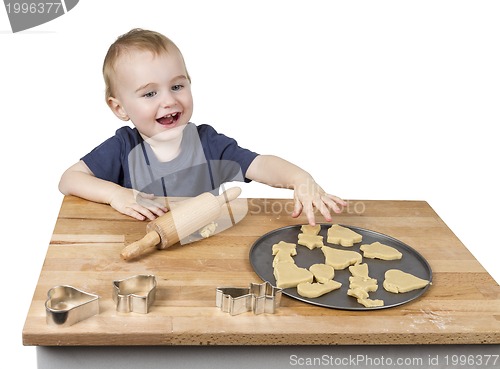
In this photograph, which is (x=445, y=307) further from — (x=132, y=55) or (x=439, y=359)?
(x=132, y=55)

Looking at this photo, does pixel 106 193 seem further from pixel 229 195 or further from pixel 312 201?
pixel 312 201

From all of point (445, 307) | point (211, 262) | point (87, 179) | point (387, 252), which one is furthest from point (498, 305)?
point (87, 179)

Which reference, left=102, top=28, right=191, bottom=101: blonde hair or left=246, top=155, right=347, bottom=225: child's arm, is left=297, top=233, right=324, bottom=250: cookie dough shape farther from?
left=102, top=28, right=191, bottom=101: blonde hair

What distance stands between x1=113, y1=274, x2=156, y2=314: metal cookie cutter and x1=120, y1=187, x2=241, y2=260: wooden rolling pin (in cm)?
15

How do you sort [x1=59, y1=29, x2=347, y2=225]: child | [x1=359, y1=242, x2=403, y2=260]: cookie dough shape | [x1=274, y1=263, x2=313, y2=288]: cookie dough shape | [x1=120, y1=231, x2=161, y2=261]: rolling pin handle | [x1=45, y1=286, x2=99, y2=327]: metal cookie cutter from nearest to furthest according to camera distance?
[x1=45, y1=286, x2=99, y2=327]: metal cookie cutter < [x1=274, y1=263, x2=313, y2=288]: cookie dough shape < [x1=120, y1=231, x2=161, y2=261]: rolling pin handle < [x1=359, y1=242, x2=403, y2=260]: cookie dough shape < [x1=59, y1=29, x2=347, y2=225]: child

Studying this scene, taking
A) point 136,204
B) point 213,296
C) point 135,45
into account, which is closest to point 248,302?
point 213,296

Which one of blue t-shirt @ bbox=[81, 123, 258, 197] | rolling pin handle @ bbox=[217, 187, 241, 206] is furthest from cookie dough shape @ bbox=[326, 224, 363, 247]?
blue t-shirt @ bbox=[81, 123, 258, 197]

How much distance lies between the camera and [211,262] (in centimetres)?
237

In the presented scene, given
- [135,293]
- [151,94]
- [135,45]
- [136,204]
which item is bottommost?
[135,293]

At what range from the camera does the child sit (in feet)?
8.92

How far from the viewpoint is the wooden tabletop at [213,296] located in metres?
1.99

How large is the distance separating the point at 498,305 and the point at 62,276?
4.31 ft

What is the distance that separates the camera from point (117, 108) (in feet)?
9.68

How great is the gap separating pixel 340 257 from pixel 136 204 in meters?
0.77
